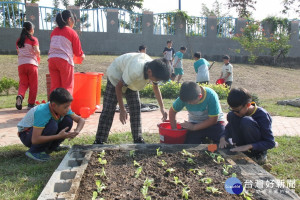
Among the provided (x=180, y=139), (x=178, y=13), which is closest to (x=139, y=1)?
(x=178, y=13)

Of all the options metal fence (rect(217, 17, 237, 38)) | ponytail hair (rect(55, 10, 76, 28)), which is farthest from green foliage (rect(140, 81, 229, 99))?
metal fence (rect(217, 17, 237, 38))

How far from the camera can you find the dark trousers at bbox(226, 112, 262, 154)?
2957mm

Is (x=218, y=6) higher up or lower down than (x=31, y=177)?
higher up

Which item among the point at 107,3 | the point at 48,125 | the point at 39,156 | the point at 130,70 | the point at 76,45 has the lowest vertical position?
the point at 39,156

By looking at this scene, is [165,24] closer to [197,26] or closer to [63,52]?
[197,26]

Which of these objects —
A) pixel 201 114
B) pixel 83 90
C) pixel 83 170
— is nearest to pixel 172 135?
pixel 201 114

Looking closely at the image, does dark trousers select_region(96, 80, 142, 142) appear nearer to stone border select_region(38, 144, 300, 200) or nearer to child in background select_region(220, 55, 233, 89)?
stone border select_region(38, 144, 300, 200)

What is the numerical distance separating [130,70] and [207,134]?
4.44 feet

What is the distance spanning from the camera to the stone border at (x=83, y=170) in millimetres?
2125

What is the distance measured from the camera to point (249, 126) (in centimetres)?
294

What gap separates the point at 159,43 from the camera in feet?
54.3

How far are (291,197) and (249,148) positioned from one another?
2.97ft

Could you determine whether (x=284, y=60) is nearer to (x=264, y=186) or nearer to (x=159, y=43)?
(x=159, y=43)

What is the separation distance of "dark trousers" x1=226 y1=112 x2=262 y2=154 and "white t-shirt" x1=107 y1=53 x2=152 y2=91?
107 cm
